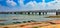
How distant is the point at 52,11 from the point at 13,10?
0.66 m

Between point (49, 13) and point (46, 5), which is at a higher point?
point (46, 5)

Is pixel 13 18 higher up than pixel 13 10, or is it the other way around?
pixel 13 10

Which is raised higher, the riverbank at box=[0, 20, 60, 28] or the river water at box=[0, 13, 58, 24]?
the river water at box=[0, 13, 58, 24]

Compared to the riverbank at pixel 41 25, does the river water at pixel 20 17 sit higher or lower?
higher

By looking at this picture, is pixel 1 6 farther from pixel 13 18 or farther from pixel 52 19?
pixel 52 19

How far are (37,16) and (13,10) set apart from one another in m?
0.42

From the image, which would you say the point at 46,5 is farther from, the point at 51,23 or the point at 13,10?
the point at 13,10

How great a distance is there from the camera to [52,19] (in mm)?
2033

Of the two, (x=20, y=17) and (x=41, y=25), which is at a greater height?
(x=20, y=17)

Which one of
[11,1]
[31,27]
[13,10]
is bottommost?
[31,27]

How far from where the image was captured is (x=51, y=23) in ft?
6.54

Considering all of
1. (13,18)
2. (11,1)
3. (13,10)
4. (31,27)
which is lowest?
(31,27)

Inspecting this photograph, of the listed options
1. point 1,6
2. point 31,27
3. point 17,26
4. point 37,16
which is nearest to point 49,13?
point 37,16

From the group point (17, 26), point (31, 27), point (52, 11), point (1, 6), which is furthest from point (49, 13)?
point (1, 6)
